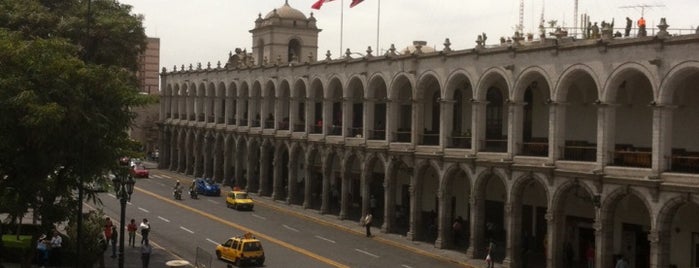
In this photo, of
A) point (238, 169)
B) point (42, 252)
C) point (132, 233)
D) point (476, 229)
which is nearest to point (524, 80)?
point (476, 229)

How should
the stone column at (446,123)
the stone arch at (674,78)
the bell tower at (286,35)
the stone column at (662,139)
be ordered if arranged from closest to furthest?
the stone arch at (674,78), the stone column at (662,139), the stone column at (446,123), the bell tower at (286,35)

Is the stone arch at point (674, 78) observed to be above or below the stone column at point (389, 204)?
above

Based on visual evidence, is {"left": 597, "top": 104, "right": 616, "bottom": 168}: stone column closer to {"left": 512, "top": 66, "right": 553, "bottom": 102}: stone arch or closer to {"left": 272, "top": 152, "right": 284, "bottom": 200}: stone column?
{"left": 512, "top": 66, "right": 553, "bottom": 102}: stone arch

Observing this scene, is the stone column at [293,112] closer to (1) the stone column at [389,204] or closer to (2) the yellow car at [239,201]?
(2) the yellow car at [239,201]

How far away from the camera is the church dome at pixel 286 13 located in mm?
73425

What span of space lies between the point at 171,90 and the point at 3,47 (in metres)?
57.0

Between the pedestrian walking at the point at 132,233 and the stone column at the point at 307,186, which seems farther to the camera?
the stone column at the point at 307,186

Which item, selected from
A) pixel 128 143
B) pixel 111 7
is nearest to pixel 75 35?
pixel 111 7

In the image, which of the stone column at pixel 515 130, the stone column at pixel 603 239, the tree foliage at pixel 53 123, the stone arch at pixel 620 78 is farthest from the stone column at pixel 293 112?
the stone column at pixel 603 239

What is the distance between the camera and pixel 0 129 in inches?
1123

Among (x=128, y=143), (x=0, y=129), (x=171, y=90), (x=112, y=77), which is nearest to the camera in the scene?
(x=0, y=129)

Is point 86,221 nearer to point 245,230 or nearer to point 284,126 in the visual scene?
point 245,230

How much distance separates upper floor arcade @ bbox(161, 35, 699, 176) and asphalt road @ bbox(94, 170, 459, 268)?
19.1 feet

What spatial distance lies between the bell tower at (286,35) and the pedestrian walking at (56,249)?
38.7 meters
